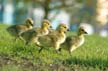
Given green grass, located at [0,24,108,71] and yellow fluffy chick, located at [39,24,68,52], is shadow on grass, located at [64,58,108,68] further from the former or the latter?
yellow fluffy chick, located at [39,24,68,52]

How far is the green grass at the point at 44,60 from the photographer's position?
354 inches

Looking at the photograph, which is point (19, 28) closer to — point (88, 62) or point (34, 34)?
point (34, 34)

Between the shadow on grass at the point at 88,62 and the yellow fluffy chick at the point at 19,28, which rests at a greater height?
the yellow fluffy chick at the point at 19,28

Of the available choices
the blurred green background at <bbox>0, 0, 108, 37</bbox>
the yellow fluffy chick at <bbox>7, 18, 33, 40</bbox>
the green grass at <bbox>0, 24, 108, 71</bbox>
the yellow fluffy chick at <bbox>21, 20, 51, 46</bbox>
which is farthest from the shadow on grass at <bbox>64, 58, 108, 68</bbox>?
the blurred green background at <bbox>0, 0, 108, 37</bbox>

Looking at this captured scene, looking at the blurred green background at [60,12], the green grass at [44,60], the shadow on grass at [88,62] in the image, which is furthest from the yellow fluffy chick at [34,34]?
the blurred green background at [60,12]

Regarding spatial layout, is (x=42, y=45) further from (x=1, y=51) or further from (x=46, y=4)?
(x=46, y=4)

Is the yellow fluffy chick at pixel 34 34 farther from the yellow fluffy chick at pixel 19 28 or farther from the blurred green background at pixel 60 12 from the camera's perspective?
the blurred green background at pixel 60 12

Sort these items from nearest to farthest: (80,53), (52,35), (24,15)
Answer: (52,35)
(80,53)
(24,15)

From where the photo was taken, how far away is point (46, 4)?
30562 millimetres

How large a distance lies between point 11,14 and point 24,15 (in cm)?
482

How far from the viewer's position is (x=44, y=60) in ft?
31.0

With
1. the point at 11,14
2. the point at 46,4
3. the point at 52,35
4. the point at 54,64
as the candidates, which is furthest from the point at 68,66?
the point at 11,14

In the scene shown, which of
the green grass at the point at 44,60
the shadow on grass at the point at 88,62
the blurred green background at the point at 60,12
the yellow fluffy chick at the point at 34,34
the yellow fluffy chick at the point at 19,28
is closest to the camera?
the green grass at the point at 44,60

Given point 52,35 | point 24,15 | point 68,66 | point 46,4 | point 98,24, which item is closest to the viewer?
point 68,66
